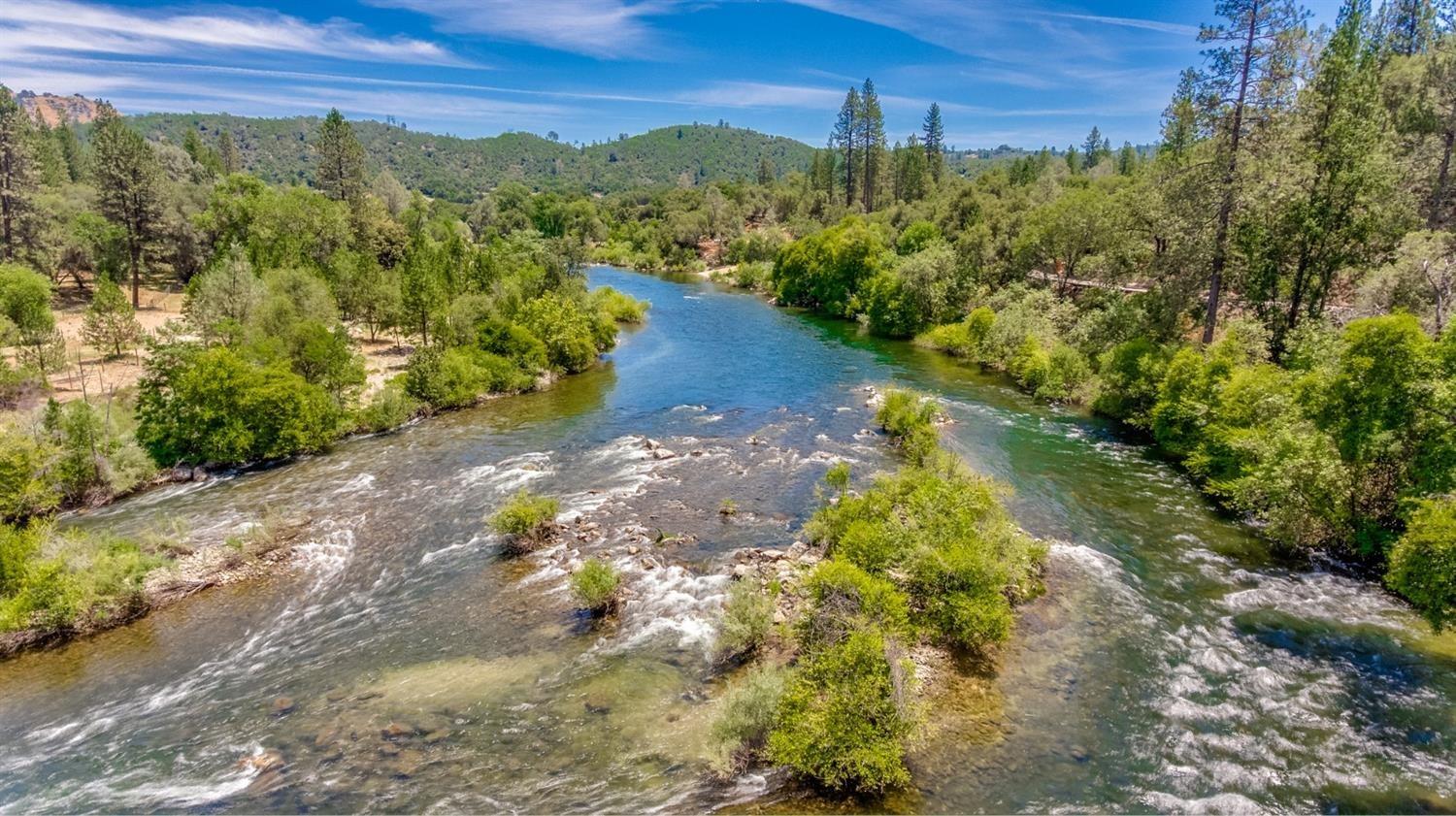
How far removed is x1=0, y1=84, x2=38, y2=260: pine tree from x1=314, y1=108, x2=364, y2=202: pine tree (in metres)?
23.4

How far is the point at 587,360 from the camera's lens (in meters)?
50.9

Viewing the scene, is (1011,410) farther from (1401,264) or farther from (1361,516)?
(1361,516)

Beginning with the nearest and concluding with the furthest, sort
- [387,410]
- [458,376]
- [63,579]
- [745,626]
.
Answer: [745,626] < [63,579] < [387,410] < [458,376]

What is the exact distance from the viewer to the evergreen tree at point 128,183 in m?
57.2

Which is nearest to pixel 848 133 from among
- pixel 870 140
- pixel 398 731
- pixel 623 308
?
pixel 870 140

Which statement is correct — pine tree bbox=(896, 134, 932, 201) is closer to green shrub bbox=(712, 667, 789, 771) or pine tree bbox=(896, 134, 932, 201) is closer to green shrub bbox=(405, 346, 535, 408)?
green shrub bbox=(405, 346, 535, 408)

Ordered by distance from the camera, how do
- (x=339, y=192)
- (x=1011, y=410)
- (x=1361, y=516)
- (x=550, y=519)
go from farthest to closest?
(x=339, y=192), (x=1011, y=410), (x=550, y=519), (x=1361, y=516)

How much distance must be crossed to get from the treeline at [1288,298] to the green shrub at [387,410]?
1462 inches

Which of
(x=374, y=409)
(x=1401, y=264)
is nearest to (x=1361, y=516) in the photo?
(x=1401, y=264)

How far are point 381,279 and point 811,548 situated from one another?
45.3m

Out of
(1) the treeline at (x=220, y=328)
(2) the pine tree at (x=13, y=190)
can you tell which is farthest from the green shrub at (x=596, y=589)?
(2) the pine tree at (x=13, y=190)

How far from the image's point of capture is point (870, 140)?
378 feet

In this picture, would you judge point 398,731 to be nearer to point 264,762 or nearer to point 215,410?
point 264,762

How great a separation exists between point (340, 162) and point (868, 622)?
3197 inches
